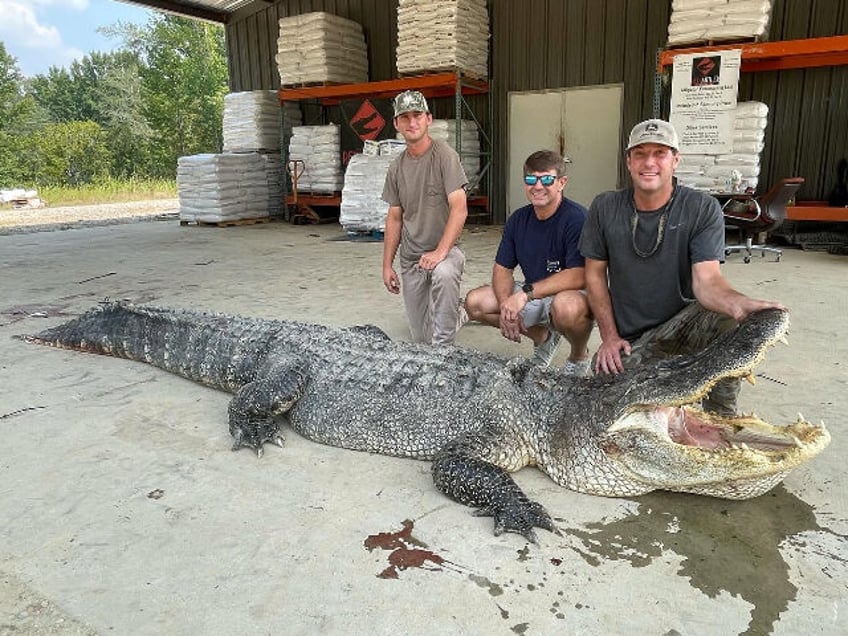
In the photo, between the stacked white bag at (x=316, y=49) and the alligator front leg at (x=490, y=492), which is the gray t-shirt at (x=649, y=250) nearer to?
the alligator front leg at (x=490, y=492)

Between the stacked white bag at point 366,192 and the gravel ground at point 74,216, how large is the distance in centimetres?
664

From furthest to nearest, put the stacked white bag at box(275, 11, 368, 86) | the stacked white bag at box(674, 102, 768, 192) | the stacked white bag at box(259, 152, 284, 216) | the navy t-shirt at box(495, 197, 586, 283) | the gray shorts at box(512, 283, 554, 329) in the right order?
1. the stacked white bag at box(259, 152, 284, 216)
2. the stacked white bag at box(275, 11, 368, 86)
3. the stacked white bag at box(674, 102, 768, 192)
4. the gray shorts at box(512, 283, 554, 329)
5. the navy t-shirt at box(495, 197, 586, 283)

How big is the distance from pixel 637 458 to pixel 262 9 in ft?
52.0

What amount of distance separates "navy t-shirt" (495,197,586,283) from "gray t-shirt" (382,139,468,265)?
629 mm

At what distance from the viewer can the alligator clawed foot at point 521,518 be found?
2.08m

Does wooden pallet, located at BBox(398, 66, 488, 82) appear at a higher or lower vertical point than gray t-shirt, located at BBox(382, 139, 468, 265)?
higher

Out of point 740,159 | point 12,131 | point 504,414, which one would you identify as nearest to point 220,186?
point 740,159

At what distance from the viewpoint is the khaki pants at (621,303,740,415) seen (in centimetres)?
255

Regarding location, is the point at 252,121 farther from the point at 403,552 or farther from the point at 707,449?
the point at 707,449

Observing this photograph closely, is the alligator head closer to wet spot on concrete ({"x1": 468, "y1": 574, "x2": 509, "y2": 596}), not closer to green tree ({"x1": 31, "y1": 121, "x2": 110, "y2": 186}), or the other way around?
wet spot on concrete ({"x1": 468, "y1": 574, "x2": 509, "y2": 596})

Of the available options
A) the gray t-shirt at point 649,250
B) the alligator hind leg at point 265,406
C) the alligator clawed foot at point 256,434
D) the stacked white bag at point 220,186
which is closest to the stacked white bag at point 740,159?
the gray t-shirt at point 649,250

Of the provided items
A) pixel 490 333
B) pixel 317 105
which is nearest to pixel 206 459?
pixel 490 333

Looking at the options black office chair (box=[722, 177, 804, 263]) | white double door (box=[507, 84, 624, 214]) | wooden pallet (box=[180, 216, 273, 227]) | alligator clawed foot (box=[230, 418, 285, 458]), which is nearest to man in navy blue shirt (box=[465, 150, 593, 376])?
alligator clawed foot (box=[230, 418, 285, 458])

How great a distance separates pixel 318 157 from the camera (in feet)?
38.3
